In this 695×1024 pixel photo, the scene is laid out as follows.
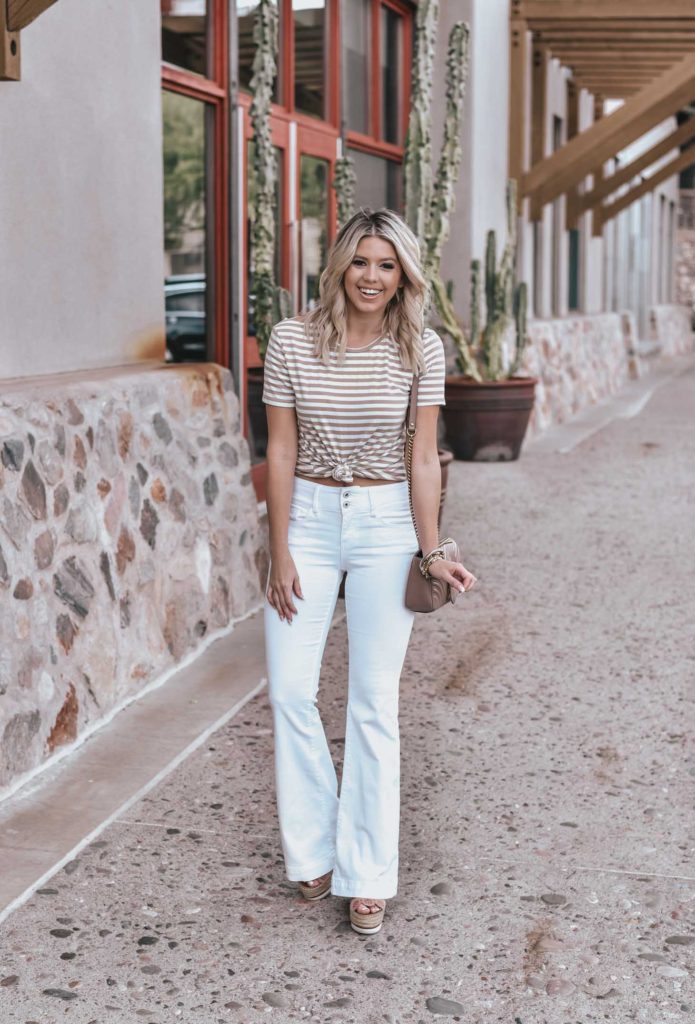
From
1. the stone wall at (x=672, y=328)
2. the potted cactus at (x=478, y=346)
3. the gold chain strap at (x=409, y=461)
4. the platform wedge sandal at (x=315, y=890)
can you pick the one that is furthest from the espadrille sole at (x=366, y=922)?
the stone wall at (x=672, y=328)

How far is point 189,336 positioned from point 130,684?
2.83 metres

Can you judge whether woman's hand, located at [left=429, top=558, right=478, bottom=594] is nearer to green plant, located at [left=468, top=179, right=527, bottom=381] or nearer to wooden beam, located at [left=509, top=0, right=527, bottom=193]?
green plant, located at [left=468, top=179, right=527, bottom=381]

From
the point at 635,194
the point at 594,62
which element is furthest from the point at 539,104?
the point at 635,194

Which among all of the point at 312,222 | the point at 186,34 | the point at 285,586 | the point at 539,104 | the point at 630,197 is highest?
the point at 539,104

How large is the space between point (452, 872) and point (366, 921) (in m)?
0.44

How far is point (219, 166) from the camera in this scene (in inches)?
287

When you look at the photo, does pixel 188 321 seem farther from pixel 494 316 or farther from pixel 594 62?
pixel 594 62

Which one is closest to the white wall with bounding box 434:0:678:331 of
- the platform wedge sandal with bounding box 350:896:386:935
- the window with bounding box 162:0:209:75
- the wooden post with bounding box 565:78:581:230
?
the wooden post with bounding box 565:78:581:230

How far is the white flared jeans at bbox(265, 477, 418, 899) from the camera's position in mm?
3270

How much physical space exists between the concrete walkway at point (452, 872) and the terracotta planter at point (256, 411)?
1861 mm

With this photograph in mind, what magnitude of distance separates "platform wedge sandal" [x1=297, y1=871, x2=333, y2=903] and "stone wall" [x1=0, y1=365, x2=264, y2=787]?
104 cm

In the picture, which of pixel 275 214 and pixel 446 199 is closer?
pixel 275 214

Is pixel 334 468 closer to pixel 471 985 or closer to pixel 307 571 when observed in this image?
pixel 307 571

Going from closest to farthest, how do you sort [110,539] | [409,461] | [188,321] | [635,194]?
[409,461]
[110,539]
[188,321]
[635,194]
